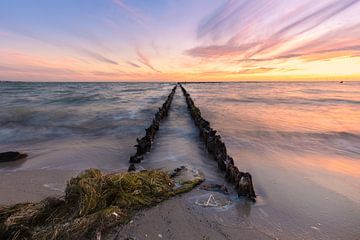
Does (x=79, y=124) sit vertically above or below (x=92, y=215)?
below

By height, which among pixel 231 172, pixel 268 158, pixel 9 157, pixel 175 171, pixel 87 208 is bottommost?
pixel 268 158

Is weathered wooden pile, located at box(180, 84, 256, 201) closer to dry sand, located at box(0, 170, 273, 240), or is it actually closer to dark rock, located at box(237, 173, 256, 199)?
dark rock, located at box(237, 173, 256, 199)

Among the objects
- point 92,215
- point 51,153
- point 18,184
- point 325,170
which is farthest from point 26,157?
point 325,170

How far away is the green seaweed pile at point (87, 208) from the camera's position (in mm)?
2990

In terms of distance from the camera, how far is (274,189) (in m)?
4.77

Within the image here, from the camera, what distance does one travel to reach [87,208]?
11.2 ft

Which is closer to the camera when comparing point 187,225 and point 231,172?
point 187,225

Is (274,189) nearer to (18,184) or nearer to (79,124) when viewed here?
(18,184)

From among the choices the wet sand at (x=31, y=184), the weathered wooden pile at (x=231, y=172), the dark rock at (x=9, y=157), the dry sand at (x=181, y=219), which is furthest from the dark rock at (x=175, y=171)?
the dark rock at (x=9, y=157)

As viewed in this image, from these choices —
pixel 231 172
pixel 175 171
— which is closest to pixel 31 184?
pixel 175 171

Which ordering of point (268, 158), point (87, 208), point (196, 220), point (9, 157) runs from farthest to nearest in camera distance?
point (268, 158)
point (9, 157)
point (196, 220)
point (87, 208)

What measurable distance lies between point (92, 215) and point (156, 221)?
89 cm

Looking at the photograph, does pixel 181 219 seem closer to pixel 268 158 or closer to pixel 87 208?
pixel 87 208

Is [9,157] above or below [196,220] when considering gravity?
below
